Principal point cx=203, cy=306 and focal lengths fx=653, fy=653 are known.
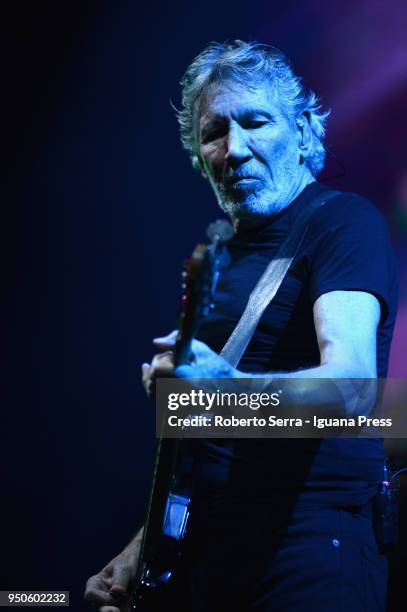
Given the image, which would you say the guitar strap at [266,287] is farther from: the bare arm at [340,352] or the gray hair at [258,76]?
the gray hair at [258,76]

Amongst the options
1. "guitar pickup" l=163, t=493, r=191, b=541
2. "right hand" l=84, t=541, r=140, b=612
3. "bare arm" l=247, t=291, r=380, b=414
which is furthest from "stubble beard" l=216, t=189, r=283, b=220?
"right hand" l=84, t=541, r=140, b=612

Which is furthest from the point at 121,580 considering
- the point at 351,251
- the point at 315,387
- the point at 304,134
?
the point at 304,134

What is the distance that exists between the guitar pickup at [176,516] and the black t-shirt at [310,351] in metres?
0.05

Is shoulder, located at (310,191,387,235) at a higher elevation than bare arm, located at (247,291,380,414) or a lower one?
higher

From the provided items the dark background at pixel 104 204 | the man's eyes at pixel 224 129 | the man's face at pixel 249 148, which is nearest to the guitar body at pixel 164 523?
the man's face at pixel 249 148

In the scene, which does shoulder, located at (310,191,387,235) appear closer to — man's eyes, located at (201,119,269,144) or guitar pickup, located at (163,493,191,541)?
man's eyes, located at (201,119,269,144)

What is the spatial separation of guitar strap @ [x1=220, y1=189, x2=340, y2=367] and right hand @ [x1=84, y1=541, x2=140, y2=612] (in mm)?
688

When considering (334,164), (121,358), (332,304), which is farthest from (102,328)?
(332,304)

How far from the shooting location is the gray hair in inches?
84.4

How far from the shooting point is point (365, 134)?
2949 mm

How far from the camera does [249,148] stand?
1997 millimetres

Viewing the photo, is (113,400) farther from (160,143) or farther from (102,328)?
(160,143)

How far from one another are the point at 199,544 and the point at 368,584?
420 millimetres

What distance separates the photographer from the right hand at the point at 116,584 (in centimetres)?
184
